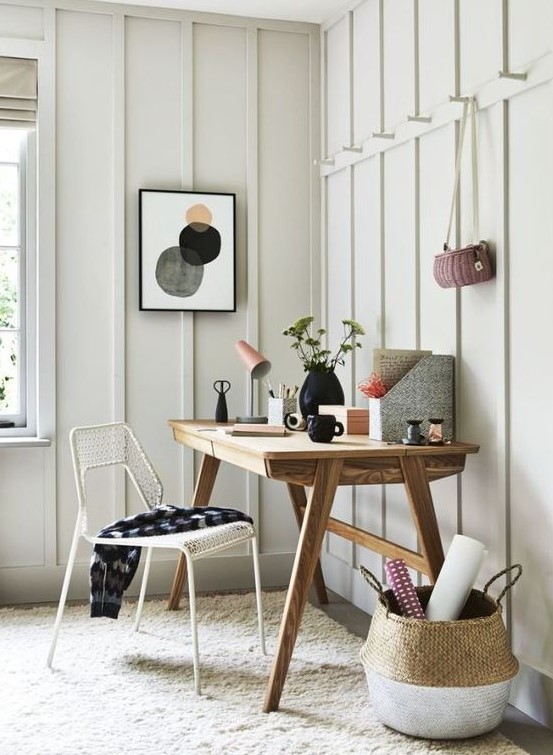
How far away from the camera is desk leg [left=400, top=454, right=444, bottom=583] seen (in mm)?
2768

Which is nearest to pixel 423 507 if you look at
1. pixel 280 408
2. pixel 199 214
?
pixel 280 408

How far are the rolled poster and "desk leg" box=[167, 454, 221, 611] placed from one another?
4.44ft

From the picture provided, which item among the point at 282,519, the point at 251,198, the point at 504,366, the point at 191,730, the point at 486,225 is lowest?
the point at 191,730

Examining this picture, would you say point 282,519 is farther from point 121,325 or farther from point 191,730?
point 191,730

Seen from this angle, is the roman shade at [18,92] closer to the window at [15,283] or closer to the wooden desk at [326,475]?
the window at [15,283]

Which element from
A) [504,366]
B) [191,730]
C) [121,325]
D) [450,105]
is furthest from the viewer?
[121,325]

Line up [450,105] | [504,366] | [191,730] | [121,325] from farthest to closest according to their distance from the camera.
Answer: [121,325]
[450,105]
[504,366]
[191,730]

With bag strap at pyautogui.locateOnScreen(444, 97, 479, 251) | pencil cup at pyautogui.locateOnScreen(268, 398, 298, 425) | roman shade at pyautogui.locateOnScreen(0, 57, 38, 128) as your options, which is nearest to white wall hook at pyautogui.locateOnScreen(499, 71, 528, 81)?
bag strap at pyautogui.locateOnScreen(444, 97, 479, 251)

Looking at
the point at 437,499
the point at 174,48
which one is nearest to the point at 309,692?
the point at 437,499

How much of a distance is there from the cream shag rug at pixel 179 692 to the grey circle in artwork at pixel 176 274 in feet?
4.56

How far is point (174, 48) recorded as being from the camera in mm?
4027

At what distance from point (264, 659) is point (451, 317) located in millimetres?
1327

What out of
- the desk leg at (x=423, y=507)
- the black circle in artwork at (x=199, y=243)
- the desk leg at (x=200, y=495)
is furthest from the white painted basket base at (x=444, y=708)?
the black circle in artwork at (x=199, y=243)

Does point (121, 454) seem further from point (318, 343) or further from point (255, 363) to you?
point (318, 343)
